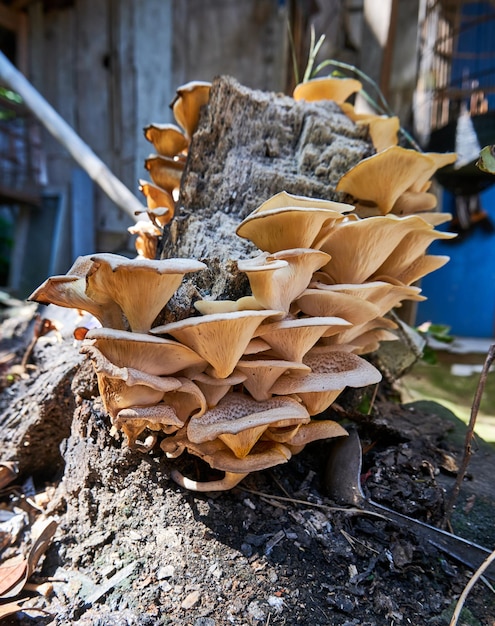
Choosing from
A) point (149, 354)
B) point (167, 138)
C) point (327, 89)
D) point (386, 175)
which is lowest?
point (149, 354)

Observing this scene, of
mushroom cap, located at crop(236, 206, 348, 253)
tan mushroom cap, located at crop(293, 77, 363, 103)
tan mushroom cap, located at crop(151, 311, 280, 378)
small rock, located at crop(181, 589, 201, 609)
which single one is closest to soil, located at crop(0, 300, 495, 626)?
small rock, located at crop(181, 589, 201, 609)

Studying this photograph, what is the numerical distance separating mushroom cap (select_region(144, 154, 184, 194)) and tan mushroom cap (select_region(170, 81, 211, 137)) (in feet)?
0.70

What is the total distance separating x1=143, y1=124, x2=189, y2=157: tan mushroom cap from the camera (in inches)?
81.4

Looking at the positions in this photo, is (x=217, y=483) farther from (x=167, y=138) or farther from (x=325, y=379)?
(x=167, y=138)

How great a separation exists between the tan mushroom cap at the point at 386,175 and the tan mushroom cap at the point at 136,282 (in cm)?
86

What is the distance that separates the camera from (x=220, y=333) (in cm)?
115

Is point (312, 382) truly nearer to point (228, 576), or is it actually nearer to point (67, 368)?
point (228, 576)

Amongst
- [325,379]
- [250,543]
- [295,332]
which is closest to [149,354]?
[295,332]

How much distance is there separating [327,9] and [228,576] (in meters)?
6.14

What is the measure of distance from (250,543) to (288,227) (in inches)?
41.2

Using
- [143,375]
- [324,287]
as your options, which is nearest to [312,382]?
[324,287]

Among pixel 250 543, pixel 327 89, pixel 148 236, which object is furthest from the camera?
pixel 327 89

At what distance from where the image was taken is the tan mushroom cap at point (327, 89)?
7.16 feet

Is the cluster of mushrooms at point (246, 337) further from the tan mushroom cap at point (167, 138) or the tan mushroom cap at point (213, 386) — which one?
the tan mushroom cap at point (167, 138)
